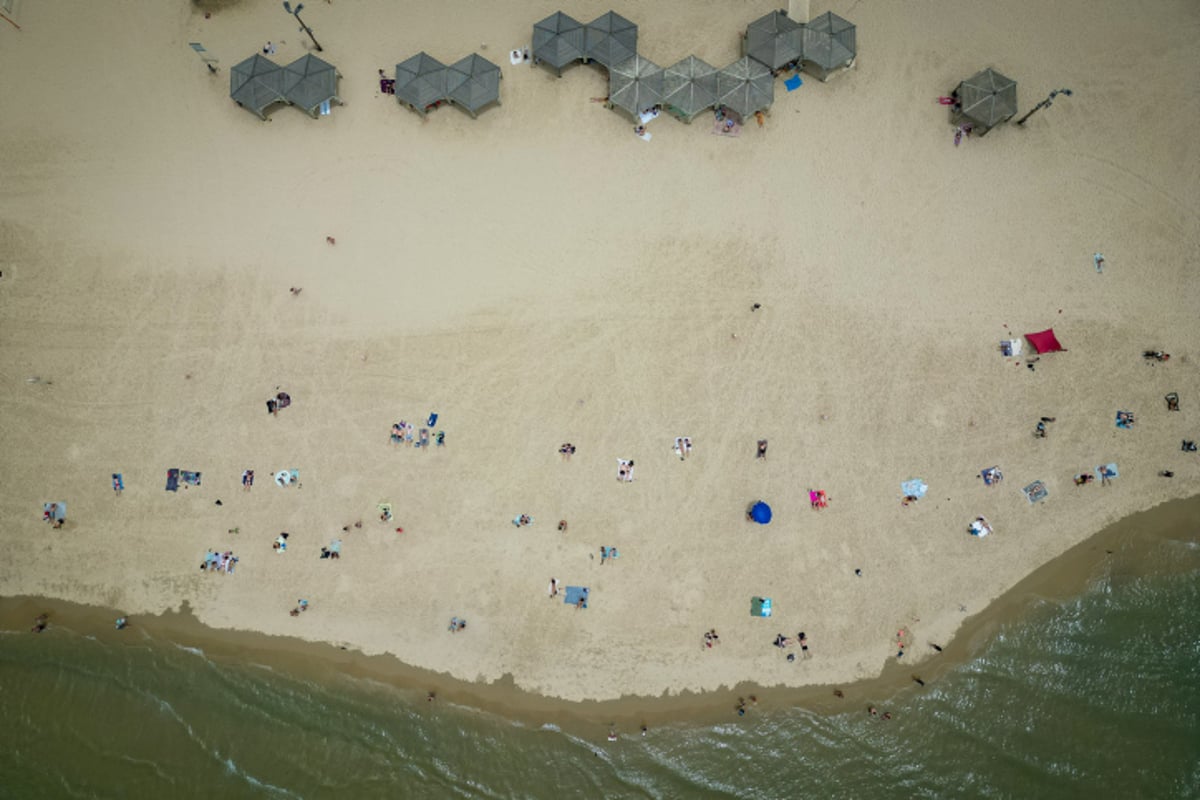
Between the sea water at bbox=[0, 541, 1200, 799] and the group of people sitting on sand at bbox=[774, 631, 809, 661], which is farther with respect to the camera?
the group of people sitting on sand at bbox=[774, 631, 809, 661]

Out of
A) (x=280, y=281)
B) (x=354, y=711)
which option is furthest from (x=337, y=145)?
(x=354, y=711)

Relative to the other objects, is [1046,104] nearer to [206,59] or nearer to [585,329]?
[585,329]

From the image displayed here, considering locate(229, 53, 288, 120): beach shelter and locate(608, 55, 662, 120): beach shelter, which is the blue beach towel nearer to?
locate(608, 55, 662, 120): beach shelter

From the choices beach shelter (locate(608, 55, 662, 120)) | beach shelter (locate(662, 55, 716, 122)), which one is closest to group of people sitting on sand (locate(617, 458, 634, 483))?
beach shelter (locate(608, 55, 662, 120))

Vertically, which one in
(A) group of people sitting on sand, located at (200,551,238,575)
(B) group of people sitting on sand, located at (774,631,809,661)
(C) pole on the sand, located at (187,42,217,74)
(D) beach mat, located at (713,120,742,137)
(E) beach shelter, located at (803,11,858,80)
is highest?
(E) beach shelter, located at (803,11,858,80)

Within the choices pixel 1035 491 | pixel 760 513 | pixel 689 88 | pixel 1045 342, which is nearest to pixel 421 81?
pixel 689 88

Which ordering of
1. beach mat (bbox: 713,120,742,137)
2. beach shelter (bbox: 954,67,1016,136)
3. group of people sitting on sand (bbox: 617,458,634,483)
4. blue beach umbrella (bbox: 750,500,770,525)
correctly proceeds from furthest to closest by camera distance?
beach mat (bbox: 713,120,742,137) → beach shelter (bbox: 954,67,1016,136) → group of people sitting on sand (bbox: 617,458,634,483) → blue beach umbrella (bbox: 750,500,770,525)
